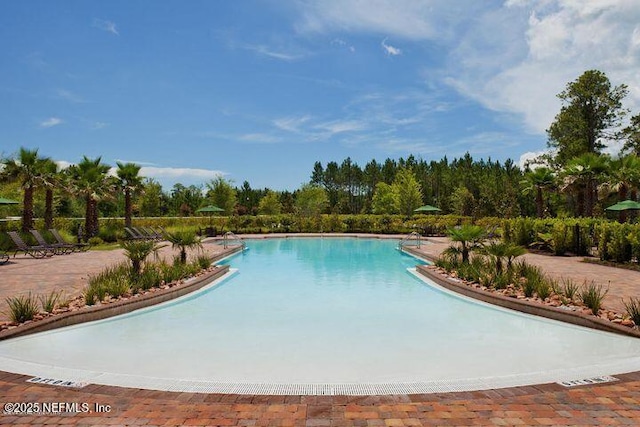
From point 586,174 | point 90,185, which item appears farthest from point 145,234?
point 586,174

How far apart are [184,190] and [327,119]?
32.9m

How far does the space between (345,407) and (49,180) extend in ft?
72.8

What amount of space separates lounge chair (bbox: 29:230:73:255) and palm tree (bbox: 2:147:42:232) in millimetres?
3062

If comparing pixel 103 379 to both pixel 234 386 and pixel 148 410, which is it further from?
pixel 234 386

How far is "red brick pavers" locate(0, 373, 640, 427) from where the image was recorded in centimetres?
331

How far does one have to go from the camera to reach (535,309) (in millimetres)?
7586

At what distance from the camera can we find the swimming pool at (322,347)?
14.8ft

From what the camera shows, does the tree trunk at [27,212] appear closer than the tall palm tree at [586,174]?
Yes

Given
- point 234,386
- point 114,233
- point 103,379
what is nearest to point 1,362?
point 103,379

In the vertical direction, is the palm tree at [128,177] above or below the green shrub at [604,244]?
above

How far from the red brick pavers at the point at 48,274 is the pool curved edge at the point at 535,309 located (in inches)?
326

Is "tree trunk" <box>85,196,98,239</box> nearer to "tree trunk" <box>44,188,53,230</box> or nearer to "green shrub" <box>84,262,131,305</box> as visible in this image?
"tree trunk" <box>44,188,53,230</box>

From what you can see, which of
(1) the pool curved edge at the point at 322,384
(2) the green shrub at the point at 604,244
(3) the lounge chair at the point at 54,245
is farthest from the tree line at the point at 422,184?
(1) the pool curved edge at the point at 322,384

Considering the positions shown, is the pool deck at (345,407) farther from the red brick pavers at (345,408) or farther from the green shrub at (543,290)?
the green shrub at (543,290)
